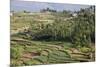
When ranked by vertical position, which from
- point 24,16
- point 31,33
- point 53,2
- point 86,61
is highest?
point 53,2

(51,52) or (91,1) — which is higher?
(91,1)

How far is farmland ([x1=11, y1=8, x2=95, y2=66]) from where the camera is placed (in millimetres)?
2348

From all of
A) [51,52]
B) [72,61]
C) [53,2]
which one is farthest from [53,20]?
[72,61]

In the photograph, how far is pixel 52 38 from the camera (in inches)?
97.9

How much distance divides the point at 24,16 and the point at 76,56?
775 millimetres

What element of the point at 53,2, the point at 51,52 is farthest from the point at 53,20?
the point at 51,52

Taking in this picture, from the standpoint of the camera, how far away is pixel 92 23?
8.73 ft

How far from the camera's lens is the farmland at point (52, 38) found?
2348 millimetres

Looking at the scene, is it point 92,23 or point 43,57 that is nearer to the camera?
point 43,57

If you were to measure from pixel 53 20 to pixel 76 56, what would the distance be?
509 millimetres

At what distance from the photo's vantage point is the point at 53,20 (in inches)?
98.2

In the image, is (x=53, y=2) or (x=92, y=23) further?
(x=92, y=23)

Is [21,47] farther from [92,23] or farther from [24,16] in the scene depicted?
[92,23]

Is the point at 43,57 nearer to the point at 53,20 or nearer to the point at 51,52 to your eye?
the point at 51,52
